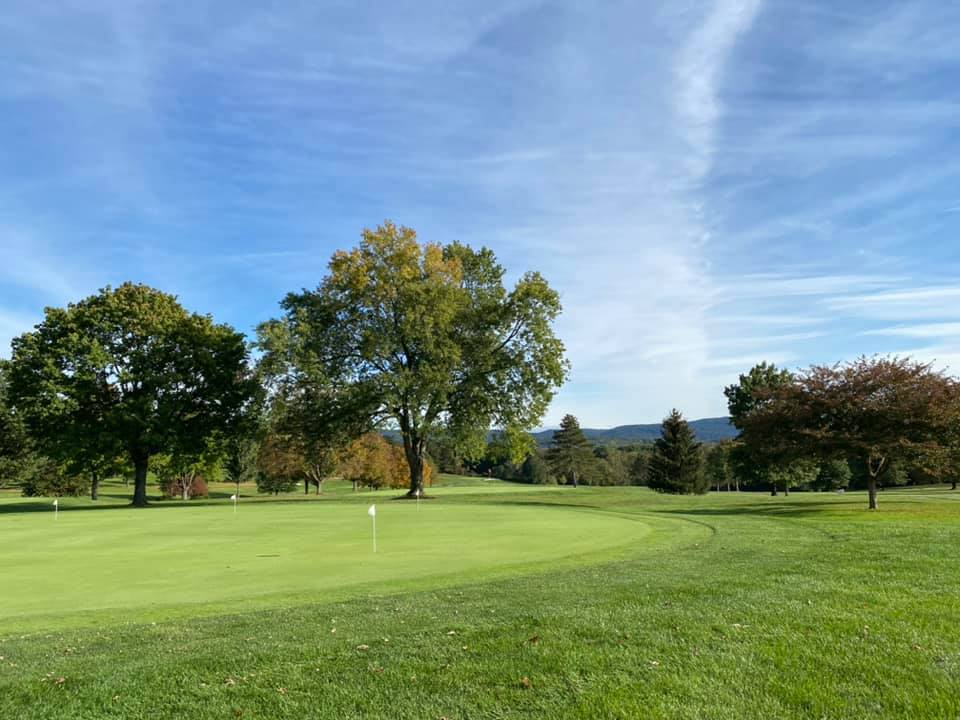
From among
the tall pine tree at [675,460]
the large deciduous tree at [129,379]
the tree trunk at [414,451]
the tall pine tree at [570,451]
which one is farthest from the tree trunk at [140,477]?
the tall pine tree at [570,451]

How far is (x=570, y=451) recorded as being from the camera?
94250 mm

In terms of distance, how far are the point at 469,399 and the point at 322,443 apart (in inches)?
385

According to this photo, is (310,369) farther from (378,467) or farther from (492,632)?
(378,467)

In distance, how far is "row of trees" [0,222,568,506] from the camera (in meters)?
36.8

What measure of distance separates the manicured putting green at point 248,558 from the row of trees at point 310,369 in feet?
50.0

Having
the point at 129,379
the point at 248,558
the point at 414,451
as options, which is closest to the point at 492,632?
the point at 248,558

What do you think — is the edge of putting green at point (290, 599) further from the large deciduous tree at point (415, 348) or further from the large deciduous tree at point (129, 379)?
the large deciduous tree at point (129, 379)

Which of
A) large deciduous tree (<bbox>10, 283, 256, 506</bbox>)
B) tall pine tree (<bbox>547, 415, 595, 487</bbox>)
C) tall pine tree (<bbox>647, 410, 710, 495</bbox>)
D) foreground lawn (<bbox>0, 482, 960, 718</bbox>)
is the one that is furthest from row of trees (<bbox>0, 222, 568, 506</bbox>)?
tall pine tree (<bbox>547, 415, 595, 487</bbox>)

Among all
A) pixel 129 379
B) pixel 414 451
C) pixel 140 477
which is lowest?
pixel 140 477

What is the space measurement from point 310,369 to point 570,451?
Result: 208ft

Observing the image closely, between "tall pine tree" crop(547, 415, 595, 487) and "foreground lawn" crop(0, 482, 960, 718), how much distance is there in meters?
80.2

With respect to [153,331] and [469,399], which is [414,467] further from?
[153,331]

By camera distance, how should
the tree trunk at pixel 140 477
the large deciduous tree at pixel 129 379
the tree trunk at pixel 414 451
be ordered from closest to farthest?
the large deciduous tree at pixel 129 379
the tree trunk at pixel 140 477
the tree trunk at pixel 414 451

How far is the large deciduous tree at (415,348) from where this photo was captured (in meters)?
38.3
